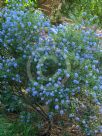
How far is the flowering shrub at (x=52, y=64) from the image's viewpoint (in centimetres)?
429

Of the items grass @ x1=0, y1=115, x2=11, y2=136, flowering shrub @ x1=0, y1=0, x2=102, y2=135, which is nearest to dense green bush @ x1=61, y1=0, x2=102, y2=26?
grass @ x1=0, y1=115, x2=11, y2=136

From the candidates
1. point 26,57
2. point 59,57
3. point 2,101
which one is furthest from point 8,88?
point 59,57

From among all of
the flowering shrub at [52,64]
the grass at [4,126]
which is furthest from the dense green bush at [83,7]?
the flowering shrub at [52,64]

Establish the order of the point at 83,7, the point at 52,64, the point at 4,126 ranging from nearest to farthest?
the point at 52,64
the point at 4,126
the point at 83,7

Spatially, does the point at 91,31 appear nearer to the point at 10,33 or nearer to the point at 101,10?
the point at 10,33

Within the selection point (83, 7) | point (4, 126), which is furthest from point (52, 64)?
point (83, 7)

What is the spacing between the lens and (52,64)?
14.4ft

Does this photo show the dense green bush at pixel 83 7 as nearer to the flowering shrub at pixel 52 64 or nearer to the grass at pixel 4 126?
the grass at pixel 4 126

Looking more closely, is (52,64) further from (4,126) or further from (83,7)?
(83,7)

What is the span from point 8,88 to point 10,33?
0.70 meters

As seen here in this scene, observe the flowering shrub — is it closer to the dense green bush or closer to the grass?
the grass

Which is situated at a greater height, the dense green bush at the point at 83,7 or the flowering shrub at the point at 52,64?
the dense green bush at the point at 83,7

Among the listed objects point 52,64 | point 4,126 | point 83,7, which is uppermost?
point 83,7

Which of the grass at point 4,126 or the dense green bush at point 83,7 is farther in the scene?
the dense green bush at point 83,7
